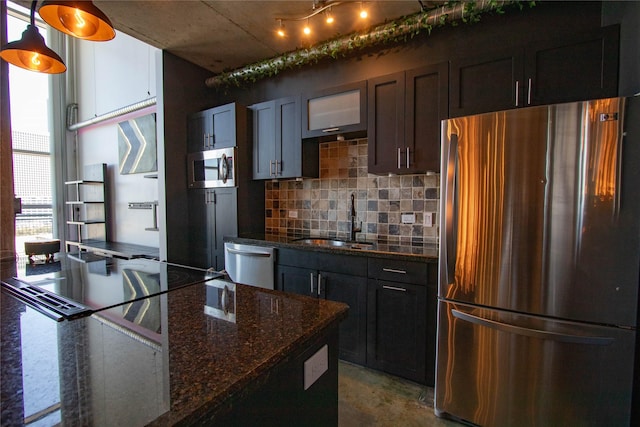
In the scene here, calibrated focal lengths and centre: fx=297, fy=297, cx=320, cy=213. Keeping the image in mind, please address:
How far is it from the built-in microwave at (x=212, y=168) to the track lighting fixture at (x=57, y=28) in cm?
142

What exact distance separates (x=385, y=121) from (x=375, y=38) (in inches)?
29.0

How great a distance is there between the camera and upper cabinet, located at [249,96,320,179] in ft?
9.47

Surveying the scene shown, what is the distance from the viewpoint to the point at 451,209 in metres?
1.79

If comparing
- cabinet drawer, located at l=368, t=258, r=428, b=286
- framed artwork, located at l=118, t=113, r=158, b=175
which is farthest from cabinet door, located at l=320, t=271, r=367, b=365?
framed artwork, located at l=118, t=113, r=158, b=175

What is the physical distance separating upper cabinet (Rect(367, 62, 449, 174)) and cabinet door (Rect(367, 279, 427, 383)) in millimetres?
942

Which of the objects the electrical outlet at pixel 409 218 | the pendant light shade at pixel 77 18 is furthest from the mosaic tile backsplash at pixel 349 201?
the pendant light shade at pixel 77 18

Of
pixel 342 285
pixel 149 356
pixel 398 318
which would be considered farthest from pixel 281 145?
pixel 149 356

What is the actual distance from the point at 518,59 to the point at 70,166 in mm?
6602

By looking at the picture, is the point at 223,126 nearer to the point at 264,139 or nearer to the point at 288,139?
the point at 264,139

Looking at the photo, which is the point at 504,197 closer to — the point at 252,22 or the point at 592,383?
the point at 592,383

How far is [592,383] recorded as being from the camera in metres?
1.50

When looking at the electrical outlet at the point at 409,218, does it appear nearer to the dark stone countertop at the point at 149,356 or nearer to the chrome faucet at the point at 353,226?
the chrome faucet at the point at 353,226

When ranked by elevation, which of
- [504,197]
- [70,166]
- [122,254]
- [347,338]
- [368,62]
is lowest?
[347,338]

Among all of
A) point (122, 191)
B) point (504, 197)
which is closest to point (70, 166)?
point (122, 191)
